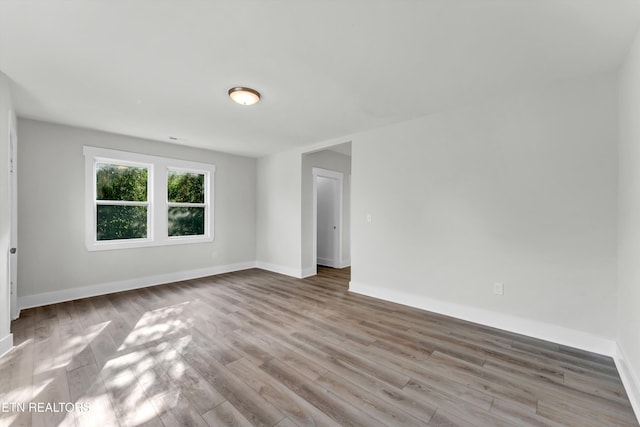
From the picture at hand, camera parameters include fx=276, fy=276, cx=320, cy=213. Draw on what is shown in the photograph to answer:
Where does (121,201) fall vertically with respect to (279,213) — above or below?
above

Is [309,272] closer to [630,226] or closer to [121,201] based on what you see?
[121,201]

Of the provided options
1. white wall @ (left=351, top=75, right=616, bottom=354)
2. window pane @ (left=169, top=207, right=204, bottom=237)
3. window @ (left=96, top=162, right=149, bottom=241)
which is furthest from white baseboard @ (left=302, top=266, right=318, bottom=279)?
window @ (left=96, top=162, right=149, bottom=241)

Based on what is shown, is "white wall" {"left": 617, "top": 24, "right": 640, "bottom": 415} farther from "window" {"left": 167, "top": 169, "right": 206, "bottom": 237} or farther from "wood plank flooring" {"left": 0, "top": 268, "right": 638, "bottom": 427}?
"window" {"left": 167, "top": 169, "right": 206, "bottom": 237}

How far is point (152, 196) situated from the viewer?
4.66 metres

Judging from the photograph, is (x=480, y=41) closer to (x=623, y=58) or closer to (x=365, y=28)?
(x=365, y=28)

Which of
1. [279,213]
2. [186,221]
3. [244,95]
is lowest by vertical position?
[186,221]

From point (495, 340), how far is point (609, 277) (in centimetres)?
109

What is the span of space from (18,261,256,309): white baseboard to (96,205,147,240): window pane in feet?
2.37

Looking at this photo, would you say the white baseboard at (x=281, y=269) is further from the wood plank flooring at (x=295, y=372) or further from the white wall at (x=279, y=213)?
the wood plank flooring at (x=295, y=372)

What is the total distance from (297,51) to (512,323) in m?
3.30

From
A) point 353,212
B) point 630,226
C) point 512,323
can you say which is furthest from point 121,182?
point 630,226

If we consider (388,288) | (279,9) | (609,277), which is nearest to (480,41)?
(279,9)

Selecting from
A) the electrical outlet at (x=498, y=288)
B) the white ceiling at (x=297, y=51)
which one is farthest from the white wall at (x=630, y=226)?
the electrical outlet at (x=498, y=288)

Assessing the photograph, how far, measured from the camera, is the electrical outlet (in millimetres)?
2920
